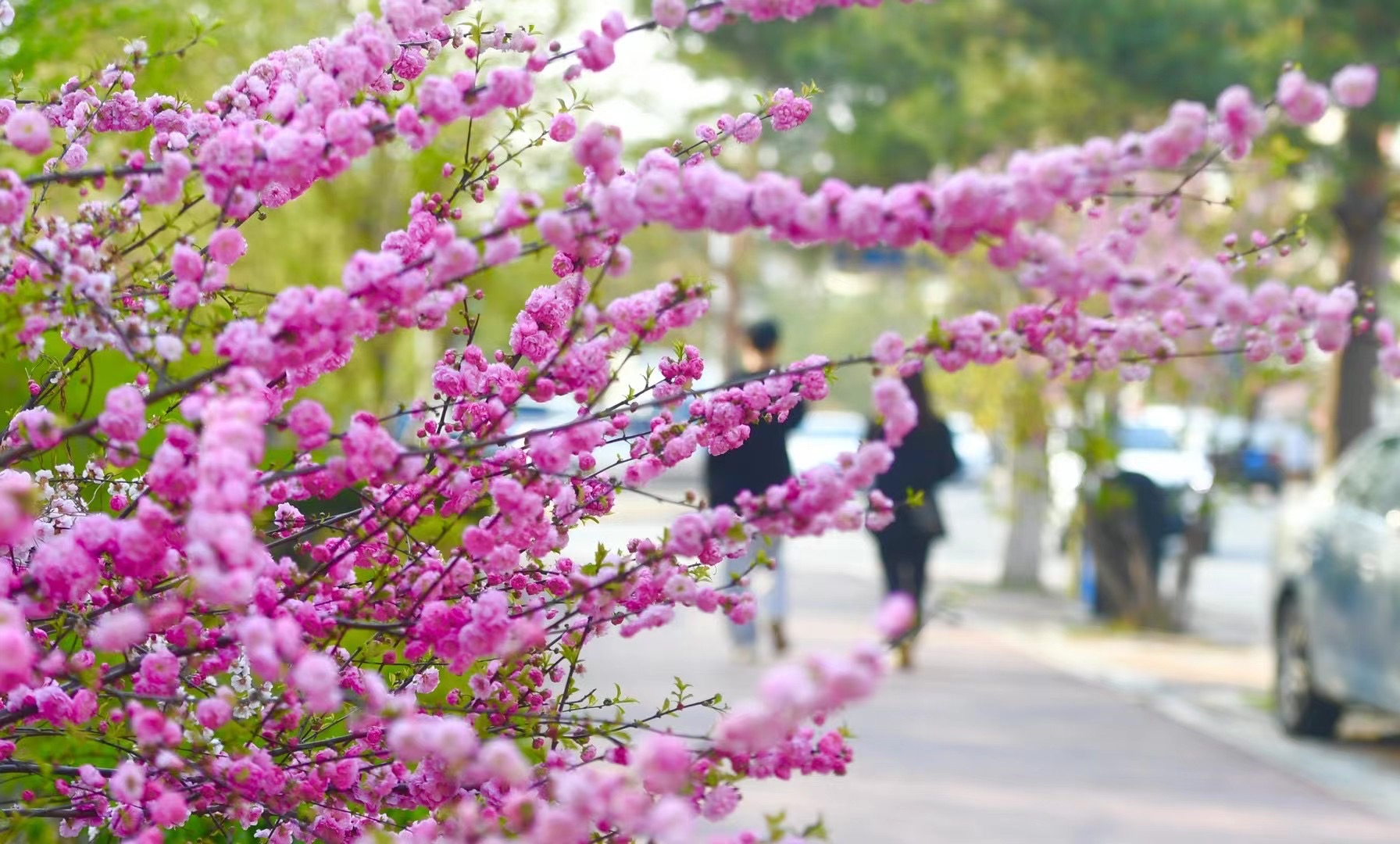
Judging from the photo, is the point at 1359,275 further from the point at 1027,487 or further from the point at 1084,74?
the point at 1027,487

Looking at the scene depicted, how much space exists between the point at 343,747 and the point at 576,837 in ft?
3.70

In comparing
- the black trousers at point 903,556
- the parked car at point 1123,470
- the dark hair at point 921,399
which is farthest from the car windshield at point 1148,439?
the dark hair at point 921,399

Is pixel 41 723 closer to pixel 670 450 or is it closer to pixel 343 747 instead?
pixel 343 747

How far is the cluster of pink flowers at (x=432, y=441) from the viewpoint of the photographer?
6.85 ft

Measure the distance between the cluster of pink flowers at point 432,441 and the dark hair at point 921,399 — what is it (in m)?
7.41

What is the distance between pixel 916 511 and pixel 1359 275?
13.4 feet

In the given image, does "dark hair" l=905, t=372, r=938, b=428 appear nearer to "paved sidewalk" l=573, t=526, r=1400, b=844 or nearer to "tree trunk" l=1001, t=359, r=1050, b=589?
"paved sidewalk" l=573, t=526, r=1400, b=844

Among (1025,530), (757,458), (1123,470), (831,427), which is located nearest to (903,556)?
(757,458)

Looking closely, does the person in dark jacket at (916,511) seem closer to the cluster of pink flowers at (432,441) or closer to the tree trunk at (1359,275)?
the tree trunk at (1359,275)

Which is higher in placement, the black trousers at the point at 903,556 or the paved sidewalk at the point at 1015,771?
the black trousers at the point at 903,556

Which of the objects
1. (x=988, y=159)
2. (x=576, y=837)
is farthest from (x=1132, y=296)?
(x=988, y=159)

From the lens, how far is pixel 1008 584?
20859 millimetres

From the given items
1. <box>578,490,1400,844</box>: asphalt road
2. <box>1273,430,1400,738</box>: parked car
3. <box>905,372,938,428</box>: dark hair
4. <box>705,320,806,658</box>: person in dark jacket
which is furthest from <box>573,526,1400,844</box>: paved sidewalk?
<box>905,372,938,428</box>: dark hair

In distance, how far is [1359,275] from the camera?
1476 centimetres
